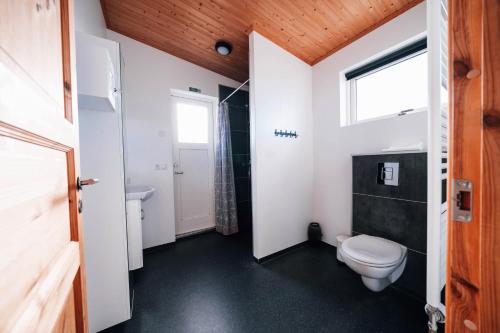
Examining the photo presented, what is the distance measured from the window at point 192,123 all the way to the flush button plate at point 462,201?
9.16 feet

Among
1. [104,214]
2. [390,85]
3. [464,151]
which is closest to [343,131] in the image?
[390,85]

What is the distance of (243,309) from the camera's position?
1381mm

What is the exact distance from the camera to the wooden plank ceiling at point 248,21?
1.67 m

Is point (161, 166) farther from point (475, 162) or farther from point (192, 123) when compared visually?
point (475, 162)

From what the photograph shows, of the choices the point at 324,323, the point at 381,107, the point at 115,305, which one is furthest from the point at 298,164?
the point at 115,305

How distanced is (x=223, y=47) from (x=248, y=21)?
48 cm

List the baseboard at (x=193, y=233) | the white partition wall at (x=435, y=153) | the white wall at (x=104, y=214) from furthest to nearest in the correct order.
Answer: the baseboard at (x=193, y=233)
the white wall at (x=104, y=214)
the white partition wall at (x=435, y=153)

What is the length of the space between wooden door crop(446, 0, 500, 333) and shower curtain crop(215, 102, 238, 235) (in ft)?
8.12

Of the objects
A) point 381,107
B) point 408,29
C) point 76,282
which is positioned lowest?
point 76,282

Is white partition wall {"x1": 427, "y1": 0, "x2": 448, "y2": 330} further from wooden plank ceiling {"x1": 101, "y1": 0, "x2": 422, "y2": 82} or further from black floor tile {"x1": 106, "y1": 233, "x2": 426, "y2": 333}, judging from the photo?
wooden plank ceiling {"x1": 101, "y1": 0, "x2": 422, "y2": 82}

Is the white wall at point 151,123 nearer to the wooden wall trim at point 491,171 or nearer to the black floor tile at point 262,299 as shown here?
the black floor tile at point 262,299

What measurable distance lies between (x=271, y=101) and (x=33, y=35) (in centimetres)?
188

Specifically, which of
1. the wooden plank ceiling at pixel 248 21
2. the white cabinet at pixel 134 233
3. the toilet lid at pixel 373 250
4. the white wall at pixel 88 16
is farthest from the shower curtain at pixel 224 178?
the toilet lid at pixel 373 250

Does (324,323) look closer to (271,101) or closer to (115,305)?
(115,305)
